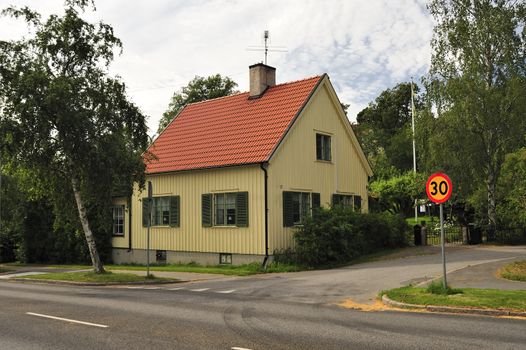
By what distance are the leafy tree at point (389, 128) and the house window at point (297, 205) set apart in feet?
130

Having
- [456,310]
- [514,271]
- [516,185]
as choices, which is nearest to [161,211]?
[516,185]

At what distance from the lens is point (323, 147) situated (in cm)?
2584

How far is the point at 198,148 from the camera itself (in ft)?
85.0

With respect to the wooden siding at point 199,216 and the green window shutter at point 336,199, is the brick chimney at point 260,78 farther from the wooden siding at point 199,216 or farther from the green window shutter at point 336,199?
the green window shutter at point 336,199

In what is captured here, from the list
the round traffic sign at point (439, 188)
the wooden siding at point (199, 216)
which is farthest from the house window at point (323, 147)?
the round traffic sign at point (439, 188)

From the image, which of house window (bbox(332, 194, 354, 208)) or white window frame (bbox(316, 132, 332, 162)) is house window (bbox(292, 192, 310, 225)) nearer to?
house window (bbox(332, 194, 354, 208))

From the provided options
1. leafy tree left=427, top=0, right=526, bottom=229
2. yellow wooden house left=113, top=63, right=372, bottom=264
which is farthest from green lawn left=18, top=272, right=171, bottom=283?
leafy tree left=427, top=0, right=526, bottom=229

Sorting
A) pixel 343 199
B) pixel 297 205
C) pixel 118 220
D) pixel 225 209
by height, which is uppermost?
pixel 343 199

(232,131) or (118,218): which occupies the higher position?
(232,131)

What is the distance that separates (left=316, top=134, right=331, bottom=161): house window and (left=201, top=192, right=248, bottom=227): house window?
4802mm

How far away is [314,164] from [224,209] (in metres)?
4.74

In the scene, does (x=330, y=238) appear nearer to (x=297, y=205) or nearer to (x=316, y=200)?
(x=297, y=205)

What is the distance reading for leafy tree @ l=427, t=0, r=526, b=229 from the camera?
28.6 meters

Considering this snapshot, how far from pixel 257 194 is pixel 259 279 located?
4.88 meters
